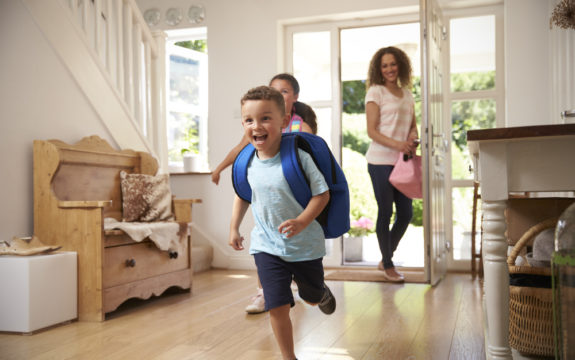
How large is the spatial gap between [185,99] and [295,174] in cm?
375

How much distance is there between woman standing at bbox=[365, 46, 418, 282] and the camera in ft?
12.0

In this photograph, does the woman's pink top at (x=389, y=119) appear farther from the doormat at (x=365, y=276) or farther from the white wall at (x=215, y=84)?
the white wall at (x=215, y=84)

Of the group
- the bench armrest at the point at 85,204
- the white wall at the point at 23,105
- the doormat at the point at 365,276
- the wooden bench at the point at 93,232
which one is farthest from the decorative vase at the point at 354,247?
the bench armrest at the point at 85,204

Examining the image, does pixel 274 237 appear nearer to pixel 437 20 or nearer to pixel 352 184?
pixel 437 20

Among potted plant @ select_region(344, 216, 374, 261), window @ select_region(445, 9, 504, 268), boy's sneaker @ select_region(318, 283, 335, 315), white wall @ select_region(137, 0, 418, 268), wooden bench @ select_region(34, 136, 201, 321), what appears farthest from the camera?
potted plant @ select_region(344, 216, 374, 261)

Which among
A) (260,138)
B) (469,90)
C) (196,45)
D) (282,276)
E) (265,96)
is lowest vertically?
(282,276)

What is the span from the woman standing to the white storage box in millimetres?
1986

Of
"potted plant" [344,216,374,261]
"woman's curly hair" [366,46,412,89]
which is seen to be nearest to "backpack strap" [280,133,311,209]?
"woman's curly hair" [366,46,412,89]

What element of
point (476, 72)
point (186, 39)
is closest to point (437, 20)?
point (476, 72)

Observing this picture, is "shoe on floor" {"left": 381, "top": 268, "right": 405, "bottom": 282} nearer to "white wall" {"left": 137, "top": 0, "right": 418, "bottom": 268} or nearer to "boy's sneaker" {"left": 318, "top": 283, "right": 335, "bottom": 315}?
"white wall" {"left": 137, "top": 0, "right": 418, "bottom": 268}

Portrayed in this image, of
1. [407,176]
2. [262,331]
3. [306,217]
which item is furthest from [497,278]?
[407,176]

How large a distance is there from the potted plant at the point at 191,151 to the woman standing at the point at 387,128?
5.94ft

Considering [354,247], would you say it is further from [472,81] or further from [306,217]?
[306,217]

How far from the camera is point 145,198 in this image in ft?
11.7
